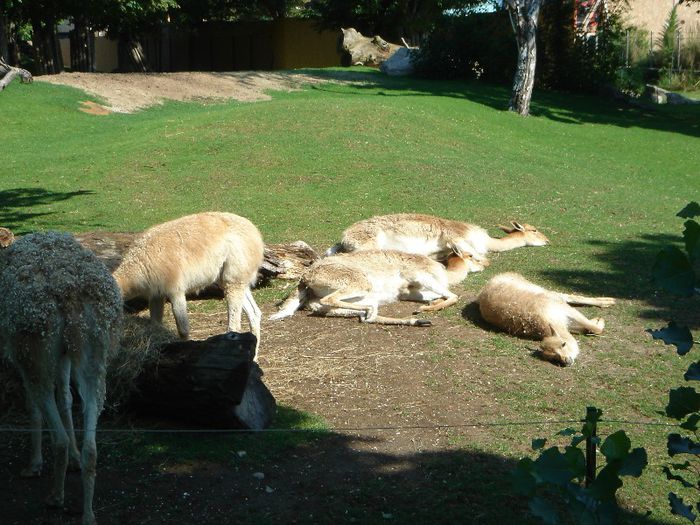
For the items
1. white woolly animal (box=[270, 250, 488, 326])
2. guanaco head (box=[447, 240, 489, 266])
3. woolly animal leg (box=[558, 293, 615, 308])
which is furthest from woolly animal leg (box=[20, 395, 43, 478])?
guanaco head (box=[447, 240, 489, 266])

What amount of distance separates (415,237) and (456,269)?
0.95 metres

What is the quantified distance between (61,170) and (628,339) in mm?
12907

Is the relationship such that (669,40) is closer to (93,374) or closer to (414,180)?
(414,180)

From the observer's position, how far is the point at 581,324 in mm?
8602

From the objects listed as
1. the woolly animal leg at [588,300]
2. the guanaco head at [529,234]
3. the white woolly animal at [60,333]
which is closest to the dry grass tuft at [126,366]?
the white woolly animal at [60,333]

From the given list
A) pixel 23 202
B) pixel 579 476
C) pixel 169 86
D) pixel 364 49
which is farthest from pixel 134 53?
pixel 579 476

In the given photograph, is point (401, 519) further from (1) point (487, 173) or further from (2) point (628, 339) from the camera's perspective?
(1) point (487, 173)

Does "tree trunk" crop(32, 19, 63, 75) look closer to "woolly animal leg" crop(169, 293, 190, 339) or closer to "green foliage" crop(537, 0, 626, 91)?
"green foliage" crop(537, 0, 626, 91)

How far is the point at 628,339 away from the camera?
8562 mm

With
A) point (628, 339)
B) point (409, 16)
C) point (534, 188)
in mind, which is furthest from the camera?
point (409, 16)

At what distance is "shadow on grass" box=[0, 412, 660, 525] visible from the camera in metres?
5.09

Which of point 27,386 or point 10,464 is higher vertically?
point 27,386

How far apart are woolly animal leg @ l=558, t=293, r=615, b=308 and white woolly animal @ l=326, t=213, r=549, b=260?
2.13 metres

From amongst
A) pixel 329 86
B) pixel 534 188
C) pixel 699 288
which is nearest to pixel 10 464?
pixel 699 288
